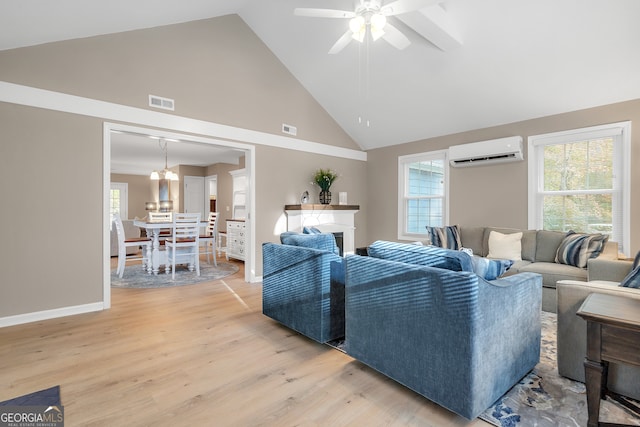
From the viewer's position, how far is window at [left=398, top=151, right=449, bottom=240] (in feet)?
18.5

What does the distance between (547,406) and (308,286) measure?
66.1 inches

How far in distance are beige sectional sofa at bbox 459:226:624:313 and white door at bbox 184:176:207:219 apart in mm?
7449

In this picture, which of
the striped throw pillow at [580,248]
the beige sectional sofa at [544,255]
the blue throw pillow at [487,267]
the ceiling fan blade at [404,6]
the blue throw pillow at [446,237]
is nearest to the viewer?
the blue throw pillow at [487,267]

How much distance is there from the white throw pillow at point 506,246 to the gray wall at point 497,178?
493 millimetres

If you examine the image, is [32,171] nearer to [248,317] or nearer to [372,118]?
[248,317]

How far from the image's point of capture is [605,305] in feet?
5.03

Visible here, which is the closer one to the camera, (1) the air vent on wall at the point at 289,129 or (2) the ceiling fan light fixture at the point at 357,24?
(2) the ceiling fan light fixture at the point at 357,24

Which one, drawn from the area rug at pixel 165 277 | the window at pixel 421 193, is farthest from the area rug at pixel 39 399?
the window at pixel 421 193

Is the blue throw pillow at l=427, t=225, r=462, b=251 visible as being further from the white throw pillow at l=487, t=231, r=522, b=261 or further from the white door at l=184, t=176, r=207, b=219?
the white door at l=184, t=176, r=207, b=219

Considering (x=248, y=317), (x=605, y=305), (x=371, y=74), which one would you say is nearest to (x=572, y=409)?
(x=605, y=305)

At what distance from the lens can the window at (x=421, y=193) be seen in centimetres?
562

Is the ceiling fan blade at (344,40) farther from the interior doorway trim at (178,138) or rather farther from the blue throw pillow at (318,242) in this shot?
the interior doorway trim at (178,138)

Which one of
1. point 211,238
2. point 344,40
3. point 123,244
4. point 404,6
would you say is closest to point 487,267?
point 404,6

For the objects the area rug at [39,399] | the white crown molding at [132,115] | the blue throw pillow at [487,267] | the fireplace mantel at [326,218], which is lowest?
the area rug at [39,399]
